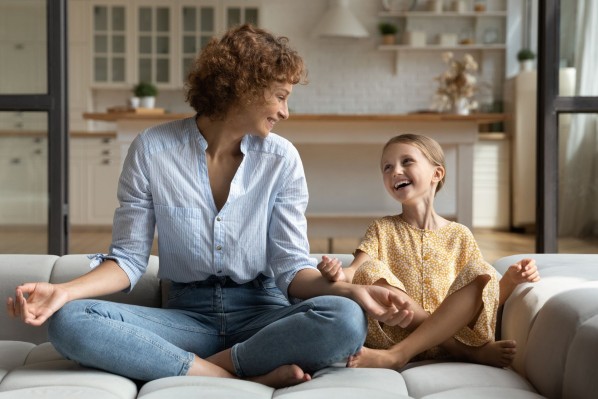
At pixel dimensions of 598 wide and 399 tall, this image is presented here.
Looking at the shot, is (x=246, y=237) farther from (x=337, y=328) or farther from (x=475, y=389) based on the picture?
(x=475, y=389)

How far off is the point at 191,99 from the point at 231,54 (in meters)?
0.18

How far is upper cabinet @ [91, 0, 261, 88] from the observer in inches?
344

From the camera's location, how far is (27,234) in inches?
149

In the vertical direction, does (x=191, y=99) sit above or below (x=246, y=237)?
above

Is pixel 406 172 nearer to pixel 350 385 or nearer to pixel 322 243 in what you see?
pixel 350 385

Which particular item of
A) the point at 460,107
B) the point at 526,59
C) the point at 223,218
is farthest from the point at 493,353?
the point at 526,59

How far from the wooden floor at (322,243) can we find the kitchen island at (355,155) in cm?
42

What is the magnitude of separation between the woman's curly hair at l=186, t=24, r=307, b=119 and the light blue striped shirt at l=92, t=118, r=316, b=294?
12 centimetres

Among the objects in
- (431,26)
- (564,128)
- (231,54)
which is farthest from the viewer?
(431,26)

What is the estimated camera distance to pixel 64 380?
6.29ft

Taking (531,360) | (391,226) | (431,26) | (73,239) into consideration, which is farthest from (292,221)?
(431,26)

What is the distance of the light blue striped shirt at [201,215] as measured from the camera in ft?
7.38

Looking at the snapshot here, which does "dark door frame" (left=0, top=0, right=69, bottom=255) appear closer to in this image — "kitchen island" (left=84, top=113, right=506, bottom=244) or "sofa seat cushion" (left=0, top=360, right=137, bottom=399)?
"sofa seat cushion" (left=0, top=360, right=137, bottom=399)

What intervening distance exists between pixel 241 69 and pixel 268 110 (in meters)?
0.12
